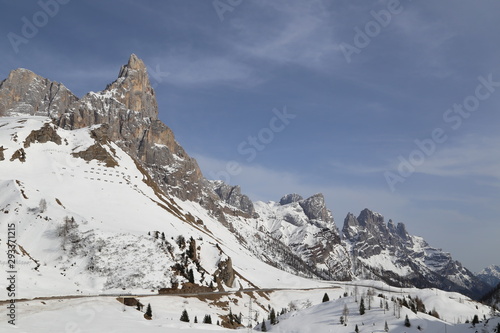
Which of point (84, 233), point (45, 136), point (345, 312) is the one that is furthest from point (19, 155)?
point (345, 312)

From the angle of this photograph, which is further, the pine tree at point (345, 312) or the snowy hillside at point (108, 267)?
the snowy hillside at point (108, 267)

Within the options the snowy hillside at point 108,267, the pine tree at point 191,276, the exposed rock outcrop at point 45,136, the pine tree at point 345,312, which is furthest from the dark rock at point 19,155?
the pine tree at point 345,312

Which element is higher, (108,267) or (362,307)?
(108,267)

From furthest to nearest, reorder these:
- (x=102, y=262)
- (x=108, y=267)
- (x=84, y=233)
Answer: (x=84, y=233) < (x=102, y=262) < (x=108, y=267)

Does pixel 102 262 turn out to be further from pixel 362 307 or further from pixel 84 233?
pixel 362 307

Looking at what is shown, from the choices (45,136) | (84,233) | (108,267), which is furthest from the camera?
(45,136)

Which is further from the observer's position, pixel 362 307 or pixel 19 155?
pixel 19 155

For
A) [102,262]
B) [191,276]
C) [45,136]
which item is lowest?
[191,276]

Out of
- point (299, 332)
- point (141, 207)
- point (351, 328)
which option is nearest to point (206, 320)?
Answer: point (299, 332)

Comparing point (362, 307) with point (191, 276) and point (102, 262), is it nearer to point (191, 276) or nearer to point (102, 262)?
point (191, 276)

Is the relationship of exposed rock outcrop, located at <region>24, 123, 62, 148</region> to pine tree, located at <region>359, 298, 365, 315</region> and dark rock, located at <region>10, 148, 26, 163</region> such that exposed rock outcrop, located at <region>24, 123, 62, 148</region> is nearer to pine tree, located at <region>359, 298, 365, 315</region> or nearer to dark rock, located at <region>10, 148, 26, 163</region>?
dark rock, located at <region>10, 148, 26, 163</region>

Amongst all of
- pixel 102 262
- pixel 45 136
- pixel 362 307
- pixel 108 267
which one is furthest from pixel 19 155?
pixel 362 307

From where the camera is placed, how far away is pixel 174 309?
83.1 m

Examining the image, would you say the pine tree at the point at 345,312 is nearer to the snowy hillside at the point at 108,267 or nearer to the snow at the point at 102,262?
the snowy hillside at the point at 108,267
